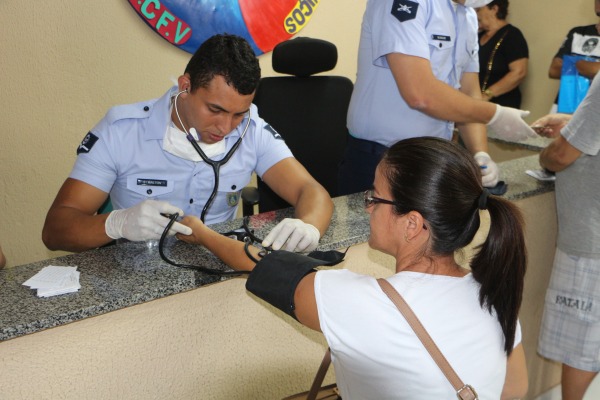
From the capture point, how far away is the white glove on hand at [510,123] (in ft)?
6.34

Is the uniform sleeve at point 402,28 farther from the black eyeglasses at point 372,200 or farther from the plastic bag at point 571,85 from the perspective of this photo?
the plastic bag at point 571,85

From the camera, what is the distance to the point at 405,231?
1066 mm

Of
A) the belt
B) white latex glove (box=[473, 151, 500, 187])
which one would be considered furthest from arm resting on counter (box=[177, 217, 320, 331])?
white latex glove (box=[473, 151, 500, 187])

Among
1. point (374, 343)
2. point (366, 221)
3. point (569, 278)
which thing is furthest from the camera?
point (569, 278)

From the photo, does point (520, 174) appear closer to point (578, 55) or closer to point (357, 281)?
point (578, 55)

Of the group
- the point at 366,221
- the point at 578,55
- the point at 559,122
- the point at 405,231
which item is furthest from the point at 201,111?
the point at 578,55

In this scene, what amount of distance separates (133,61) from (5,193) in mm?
793

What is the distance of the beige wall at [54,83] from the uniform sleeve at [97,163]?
96 cm

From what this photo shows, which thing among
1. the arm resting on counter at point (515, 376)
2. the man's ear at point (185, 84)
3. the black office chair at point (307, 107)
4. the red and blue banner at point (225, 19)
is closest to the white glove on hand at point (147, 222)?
the man's ear at point (185, 84)

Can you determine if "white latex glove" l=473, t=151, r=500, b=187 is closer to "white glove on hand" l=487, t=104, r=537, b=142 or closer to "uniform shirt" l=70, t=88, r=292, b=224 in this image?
"white glove on hand" l=487, t=104, r=537, b=142

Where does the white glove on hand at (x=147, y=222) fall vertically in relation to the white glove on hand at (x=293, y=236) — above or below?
above

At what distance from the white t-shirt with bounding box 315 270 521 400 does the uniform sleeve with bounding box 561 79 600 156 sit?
0.91 meters

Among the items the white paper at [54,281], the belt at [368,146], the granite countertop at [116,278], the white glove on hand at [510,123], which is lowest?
the granite countertop at [116,278]

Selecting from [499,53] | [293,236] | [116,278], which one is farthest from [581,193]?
[499,53]
